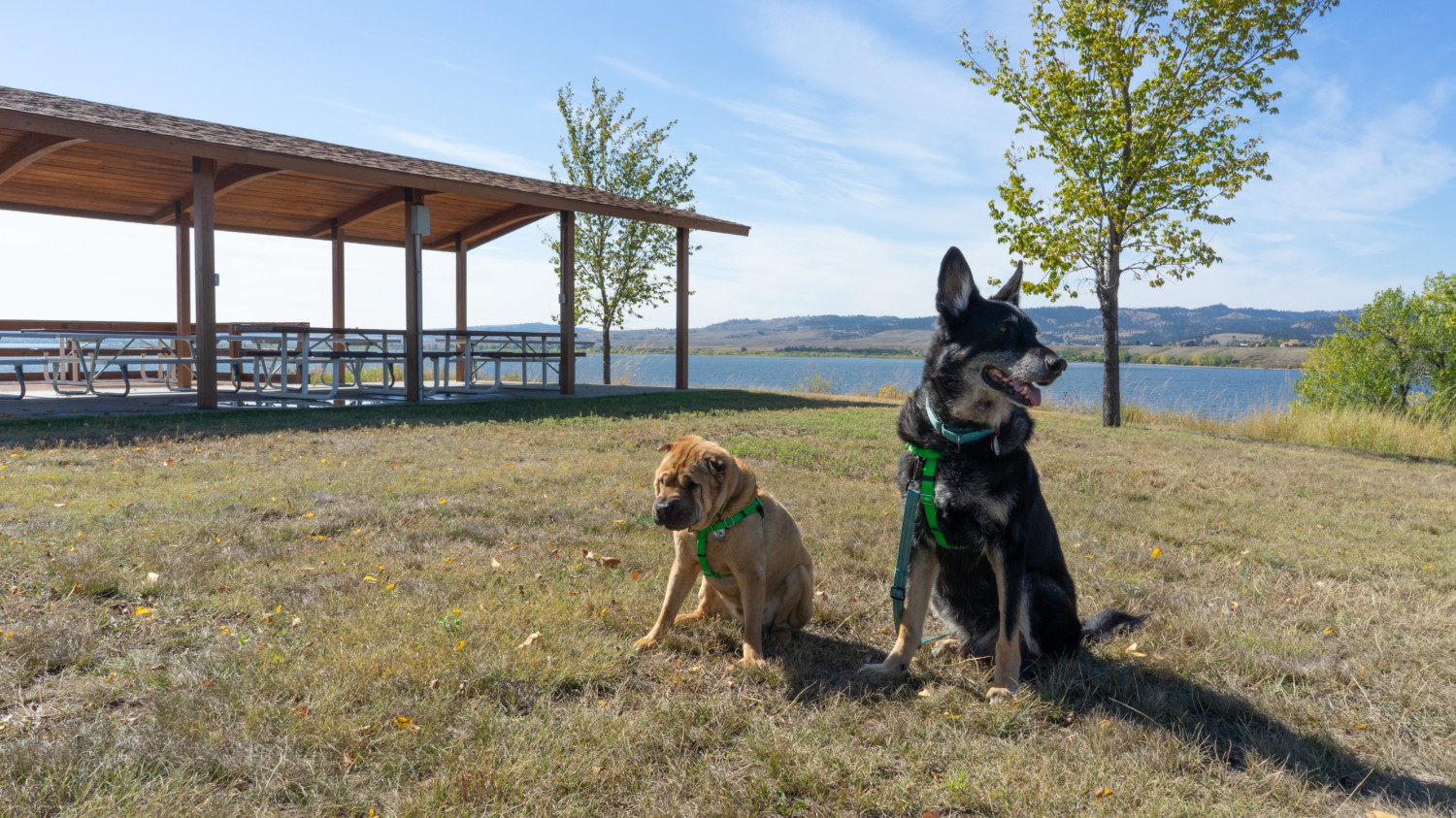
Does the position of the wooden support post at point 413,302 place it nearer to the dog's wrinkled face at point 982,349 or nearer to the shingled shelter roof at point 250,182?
the shingled shelter roof at point 250,182

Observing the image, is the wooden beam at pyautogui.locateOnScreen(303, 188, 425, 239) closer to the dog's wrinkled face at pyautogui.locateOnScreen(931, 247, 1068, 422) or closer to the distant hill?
the dog's wrinkled face at pyautogui.locateOnScreen(931, 247, 1068, 422)

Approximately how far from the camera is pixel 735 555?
306 centimetres

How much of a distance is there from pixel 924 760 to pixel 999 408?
51.5 inches

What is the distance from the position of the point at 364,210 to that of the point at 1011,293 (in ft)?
46.8

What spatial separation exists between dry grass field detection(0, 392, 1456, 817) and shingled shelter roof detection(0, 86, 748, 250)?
17.8 ft

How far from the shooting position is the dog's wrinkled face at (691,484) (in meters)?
2.80

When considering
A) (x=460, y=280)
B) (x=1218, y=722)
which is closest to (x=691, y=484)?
(x=1218, y=722)

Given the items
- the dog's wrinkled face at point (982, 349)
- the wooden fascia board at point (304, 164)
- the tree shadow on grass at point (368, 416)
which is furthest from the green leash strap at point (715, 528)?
the wooden fascia board at point (304, 164)

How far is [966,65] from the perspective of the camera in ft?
46.3

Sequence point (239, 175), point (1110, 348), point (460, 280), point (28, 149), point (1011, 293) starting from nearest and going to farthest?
point (1011, 293) < point (28, 149) < point (239, 175) < point (1110, 348) < point (460, 280)

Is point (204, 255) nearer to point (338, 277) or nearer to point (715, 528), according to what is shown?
point (338, 277)

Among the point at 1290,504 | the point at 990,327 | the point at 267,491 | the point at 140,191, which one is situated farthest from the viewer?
the point at 140,191

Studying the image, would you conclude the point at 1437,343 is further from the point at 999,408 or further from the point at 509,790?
the point at 509,790

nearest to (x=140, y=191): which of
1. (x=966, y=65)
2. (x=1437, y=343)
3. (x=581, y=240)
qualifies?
(x=581, y=240)
